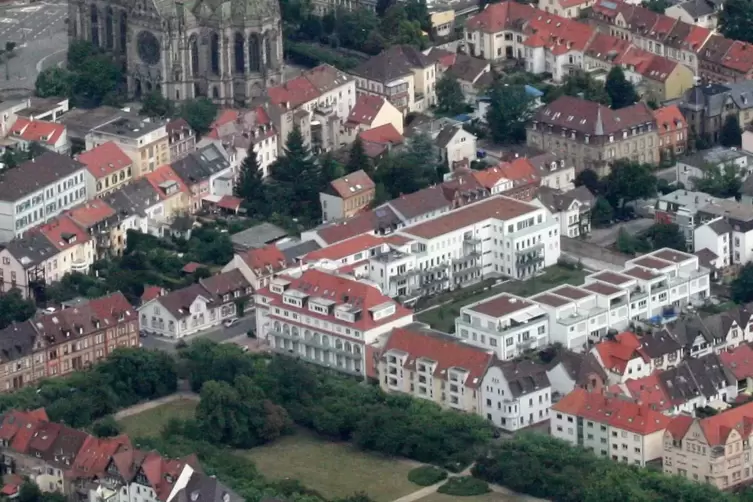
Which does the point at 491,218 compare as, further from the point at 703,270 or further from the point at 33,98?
the point at 33,98

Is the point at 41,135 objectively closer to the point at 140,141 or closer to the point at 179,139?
the point at 140,141

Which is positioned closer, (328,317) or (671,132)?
(328,317)

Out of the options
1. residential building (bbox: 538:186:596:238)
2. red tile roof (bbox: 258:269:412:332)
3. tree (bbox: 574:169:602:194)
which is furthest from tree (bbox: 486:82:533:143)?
red tile roof (bbox: 258:269:412:332)

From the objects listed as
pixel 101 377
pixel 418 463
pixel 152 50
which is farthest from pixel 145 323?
pixel 152 50

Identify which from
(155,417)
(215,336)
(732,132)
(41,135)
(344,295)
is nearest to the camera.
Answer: (155,417)

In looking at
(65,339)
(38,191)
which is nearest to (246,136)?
(38,191)

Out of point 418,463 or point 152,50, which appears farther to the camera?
point 152,50

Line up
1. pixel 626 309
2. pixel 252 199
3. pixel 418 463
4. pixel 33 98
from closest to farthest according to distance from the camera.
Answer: pixel 418 463 < pixel 626 309 < pixel 252 199 < pixel 33 98
